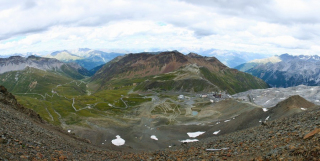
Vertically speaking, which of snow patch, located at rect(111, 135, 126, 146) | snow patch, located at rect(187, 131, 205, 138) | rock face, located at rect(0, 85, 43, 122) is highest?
rock face, located at rect(0, 85, 43, 122)

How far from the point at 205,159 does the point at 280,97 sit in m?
194

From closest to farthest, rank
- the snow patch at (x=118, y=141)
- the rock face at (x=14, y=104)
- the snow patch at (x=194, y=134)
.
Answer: the rock face at (x=14, y=104), the snow patch at (x=118, y=141), the snow patch at (x=194, y=134)

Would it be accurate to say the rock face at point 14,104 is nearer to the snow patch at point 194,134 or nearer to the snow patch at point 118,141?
the snow patch at point 118,141

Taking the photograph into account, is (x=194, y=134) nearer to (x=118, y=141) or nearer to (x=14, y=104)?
(x=118, y=141)

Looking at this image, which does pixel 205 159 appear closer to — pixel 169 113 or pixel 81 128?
pixel 81 128

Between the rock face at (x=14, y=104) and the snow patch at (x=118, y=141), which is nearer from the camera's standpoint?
the rock face at (x=14, y=104)

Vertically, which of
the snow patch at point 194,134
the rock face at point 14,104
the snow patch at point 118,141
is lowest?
the snow patch at point 118,141

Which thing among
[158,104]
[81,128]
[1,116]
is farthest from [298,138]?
[158,104]

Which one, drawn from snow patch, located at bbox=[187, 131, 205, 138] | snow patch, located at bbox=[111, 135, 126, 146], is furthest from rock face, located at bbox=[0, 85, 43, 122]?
snow patch, located at bbox=[187, 131, 205, 138]

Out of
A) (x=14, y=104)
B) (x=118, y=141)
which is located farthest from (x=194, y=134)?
(x=14, y=104)

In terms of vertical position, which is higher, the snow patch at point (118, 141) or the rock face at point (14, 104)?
the rock face at point (14, 104)

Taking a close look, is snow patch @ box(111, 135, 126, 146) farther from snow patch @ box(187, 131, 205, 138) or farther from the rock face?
the rock face

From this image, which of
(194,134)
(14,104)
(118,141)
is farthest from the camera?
(194,134)

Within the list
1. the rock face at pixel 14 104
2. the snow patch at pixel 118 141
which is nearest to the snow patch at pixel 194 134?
the snow patch at pixel 118 141
